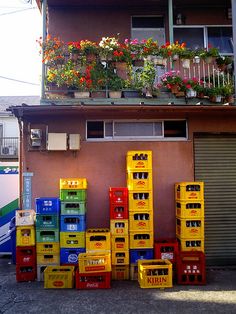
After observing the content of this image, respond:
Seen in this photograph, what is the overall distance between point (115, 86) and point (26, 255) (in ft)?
14.7

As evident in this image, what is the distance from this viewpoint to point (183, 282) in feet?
25.4

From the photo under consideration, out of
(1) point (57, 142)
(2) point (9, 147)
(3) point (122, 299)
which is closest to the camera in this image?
(3) point (122, 299)

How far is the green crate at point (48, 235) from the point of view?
8117mm

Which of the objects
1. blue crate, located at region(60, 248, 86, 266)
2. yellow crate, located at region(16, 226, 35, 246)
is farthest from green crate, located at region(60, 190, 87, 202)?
blue crate, located at region(60, 248, 86, 266)

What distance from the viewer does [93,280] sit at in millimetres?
7523

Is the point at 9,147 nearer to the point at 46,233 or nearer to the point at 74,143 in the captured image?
the point at 74,143

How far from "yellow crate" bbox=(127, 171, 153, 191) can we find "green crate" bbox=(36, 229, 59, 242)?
186 cm

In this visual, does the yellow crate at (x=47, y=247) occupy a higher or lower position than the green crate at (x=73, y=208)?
lower

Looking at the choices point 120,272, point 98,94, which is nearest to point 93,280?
point 120,272

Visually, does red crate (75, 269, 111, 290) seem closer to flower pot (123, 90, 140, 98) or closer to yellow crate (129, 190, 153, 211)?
yellow crate (129, 190, 153, 211)

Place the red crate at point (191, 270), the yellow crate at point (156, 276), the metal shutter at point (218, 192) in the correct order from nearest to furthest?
the yellow crate at point (156, 276), the red crate at point (191, 270), the metal shutter at point (218, 192)

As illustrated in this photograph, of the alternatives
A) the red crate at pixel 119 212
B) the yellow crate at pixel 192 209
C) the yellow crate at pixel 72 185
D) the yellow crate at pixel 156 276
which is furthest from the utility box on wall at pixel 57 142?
the yellow crate at pixel 156 276

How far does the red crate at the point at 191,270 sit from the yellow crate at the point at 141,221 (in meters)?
0.94

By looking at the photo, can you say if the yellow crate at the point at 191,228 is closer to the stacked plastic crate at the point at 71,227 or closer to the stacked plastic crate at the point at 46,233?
the stacked plastic crate at the point at 71,227
